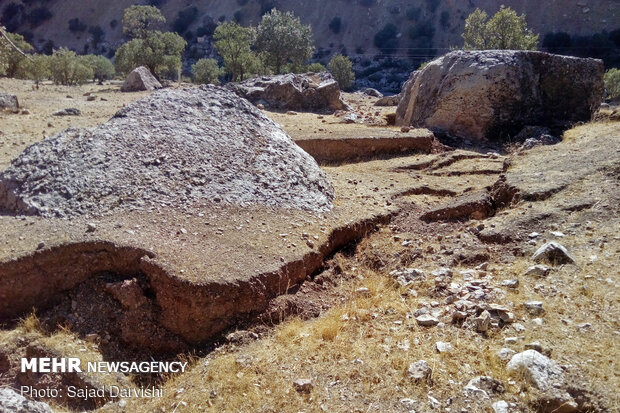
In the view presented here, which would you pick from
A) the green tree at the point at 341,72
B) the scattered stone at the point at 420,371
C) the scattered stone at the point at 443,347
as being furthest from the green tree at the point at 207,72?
the scattered stone at the point at 420,371

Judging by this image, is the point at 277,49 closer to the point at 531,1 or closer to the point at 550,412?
the point at 550,412

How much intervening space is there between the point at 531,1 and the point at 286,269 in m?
46.9

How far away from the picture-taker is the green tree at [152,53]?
23688 mm

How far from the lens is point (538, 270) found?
3.71m

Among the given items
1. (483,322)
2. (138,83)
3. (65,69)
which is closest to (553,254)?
(483,322)

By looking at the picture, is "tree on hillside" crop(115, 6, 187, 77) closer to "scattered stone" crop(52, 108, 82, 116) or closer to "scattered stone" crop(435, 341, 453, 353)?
"scattered stone" crop(52, 108, 82, 116)

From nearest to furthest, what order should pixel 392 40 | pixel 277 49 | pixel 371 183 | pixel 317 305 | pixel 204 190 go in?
1. pixel 317 305
2. pixel 204 190
3. pixel 371 183
4. pixel 277 49
5. pixel 392 40

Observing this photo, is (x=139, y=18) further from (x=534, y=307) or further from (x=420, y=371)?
(x=420, y=371)

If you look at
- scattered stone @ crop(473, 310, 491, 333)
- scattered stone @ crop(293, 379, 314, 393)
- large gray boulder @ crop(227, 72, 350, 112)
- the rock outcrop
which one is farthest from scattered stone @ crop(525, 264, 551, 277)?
the rock outcrop

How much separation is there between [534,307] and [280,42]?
80.2 ft

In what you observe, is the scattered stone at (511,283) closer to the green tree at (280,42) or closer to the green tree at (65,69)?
the green tree at (65,69)

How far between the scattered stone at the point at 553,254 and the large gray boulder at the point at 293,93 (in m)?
11.8

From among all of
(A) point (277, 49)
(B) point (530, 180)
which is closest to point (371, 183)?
(B) point (530, 180)

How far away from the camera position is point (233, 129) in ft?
18.0
